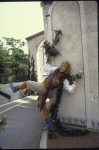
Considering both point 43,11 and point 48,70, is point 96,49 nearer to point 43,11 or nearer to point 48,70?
point 48,70

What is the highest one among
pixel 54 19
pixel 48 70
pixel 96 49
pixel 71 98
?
pixel 54 19

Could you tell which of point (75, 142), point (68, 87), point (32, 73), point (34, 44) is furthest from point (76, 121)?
point (34, 44)

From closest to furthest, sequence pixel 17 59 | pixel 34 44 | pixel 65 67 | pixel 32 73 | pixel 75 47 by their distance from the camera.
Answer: pixel 65 67
pixel 75 47
pixel 32 73
pixel 34 44
pixel 17 59

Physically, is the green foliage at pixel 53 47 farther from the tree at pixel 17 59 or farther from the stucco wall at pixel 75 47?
the tree at pixel 17 59

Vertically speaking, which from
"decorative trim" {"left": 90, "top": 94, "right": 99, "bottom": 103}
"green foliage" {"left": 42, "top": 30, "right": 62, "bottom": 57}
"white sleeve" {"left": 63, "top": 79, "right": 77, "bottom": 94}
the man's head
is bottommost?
"decorative trim" {"left": 90, "top": 94, "right": 99, "bottom": 103}

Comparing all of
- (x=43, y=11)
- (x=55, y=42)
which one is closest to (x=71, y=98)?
(x=55, y=42)

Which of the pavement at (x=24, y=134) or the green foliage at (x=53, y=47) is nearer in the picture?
the pavement at (x=24, y=134)

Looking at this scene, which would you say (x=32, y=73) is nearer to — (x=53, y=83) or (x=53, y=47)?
(x=53, y=47)

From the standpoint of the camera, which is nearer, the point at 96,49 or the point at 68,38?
the point at 96,49

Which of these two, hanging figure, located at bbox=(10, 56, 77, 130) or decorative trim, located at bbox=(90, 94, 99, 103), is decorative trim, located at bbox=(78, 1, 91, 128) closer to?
decorative trim, located at bbox=(90, 94, 99, 103)

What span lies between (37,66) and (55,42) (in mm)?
4992

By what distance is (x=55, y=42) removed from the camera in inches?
114

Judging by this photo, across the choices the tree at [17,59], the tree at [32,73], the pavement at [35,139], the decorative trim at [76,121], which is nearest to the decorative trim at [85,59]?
the decorative trim at [76,121]

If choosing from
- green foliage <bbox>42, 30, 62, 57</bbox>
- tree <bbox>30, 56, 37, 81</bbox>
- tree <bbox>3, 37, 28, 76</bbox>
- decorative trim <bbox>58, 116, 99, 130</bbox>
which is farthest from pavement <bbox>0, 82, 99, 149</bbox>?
tree <bbox>3, 37, 28, 76</bbox>
